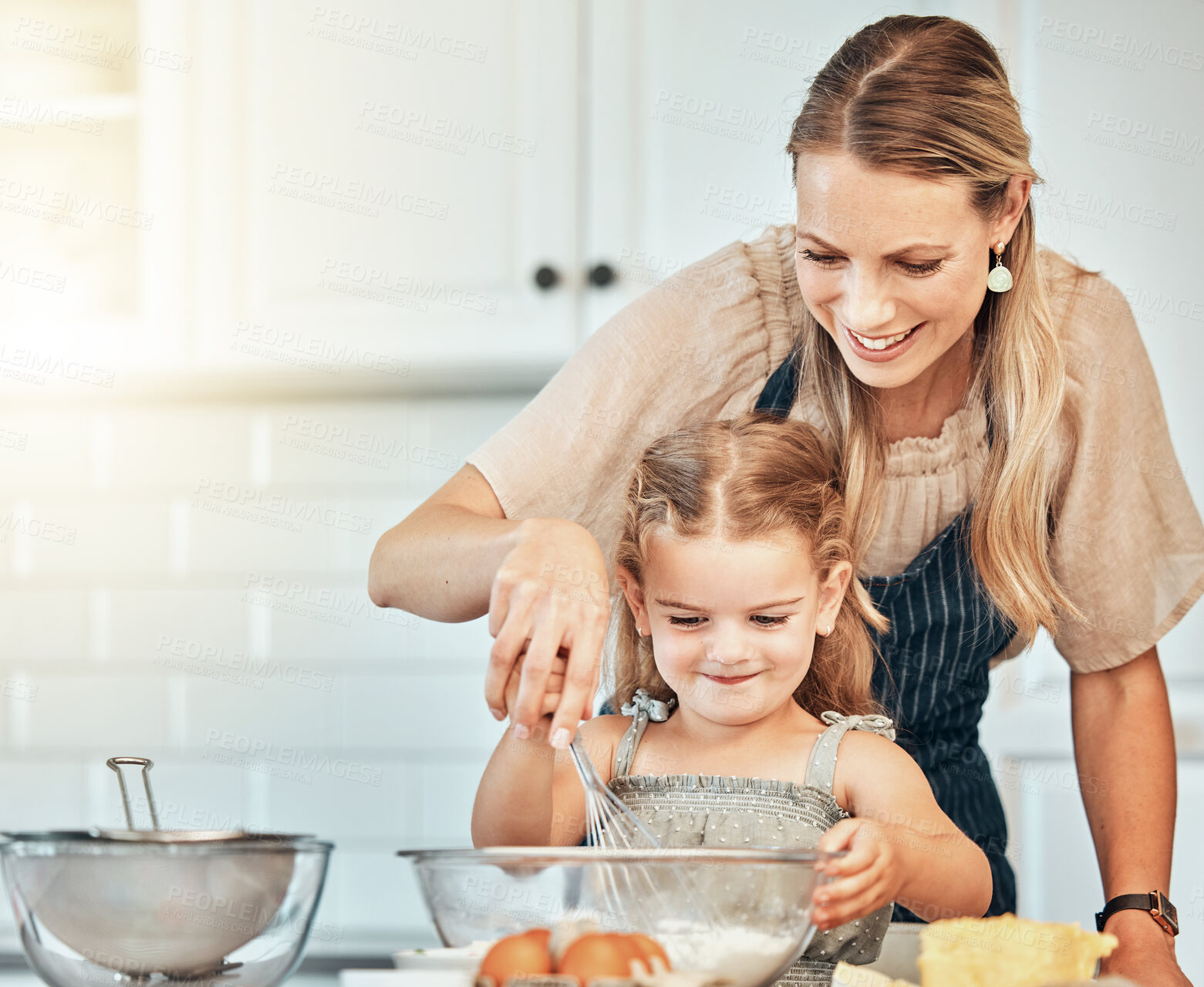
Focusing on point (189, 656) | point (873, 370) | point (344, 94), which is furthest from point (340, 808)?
point (873, 370)

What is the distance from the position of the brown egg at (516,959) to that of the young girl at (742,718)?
400 millimetres

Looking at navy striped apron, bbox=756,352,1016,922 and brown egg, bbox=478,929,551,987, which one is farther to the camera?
navy striped apron, bbox=756,352,1016,922

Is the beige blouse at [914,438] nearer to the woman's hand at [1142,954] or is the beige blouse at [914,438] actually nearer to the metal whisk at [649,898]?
the woman's hand at [1142,954]

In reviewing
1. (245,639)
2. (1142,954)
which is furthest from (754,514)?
(245,639)

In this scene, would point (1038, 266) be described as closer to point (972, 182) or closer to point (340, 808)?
point (972, 182)

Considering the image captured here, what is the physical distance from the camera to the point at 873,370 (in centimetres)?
108

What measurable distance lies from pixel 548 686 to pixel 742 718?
278 mm

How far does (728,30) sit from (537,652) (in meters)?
1.29

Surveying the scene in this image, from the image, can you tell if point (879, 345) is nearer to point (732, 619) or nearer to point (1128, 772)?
point (732, 619)

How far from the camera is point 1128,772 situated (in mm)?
1247

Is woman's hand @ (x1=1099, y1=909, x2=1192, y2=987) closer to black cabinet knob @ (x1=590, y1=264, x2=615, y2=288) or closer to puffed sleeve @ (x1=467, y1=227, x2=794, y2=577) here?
puffed sleeve @ (x1=467, y1=227, x2=794, y2=577)

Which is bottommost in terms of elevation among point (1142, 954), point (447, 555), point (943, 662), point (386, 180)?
point (1142, 954)

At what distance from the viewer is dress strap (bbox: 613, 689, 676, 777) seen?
1.11 m

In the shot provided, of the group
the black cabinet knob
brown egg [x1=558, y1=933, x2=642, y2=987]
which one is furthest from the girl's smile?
the black cabinet knob
